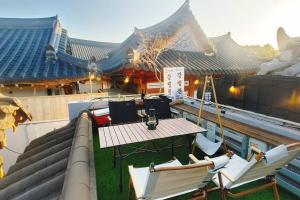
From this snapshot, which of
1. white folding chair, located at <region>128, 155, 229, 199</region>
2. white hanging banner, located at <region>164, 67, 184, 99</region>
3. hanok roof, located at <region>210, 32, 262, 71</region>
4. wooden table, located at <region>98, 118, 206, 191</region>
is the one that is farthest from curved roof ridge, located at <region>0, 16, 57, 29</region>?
white folding chair, located at <region>128, 155, 229, 199</region>

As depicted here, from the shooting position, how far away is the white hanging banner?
21.6 ft

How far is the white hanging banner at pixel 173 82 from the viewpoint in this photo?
6.59m

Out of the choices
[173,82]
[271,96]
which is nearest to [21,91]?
[173,82]

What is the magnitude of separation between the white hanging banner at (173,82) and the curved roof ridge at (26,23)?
1034 centimetres

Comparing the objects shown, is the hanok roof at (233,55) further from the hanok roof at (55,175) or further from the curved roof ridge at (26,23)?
the curved roof ridge at (26,23)

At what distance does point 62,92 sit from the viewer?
8.95 m

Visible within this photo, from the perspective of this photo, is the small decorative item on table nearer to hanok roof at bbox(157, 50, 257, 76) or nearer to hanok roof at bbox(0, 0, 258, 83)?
hanok roof at bbox(0, 0, 258, 83)

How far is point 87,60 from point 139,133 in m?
6.22

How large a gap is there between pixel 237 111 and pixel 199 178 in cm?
312

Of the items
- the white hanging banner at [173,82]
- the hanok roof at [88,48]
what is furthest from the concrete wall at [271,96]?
the hanok roof at [88,48]

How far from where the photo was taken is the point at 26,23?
1238 centimetres

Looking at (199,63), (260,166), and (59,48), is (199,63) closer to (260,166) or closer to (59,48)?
(59,48)

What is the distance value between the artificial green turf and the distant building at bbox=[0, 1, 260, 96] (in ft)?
A: 12.7

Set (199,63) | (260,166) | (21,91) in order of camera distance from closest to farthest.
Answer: (260,166) → (21,91) → (199,63)
